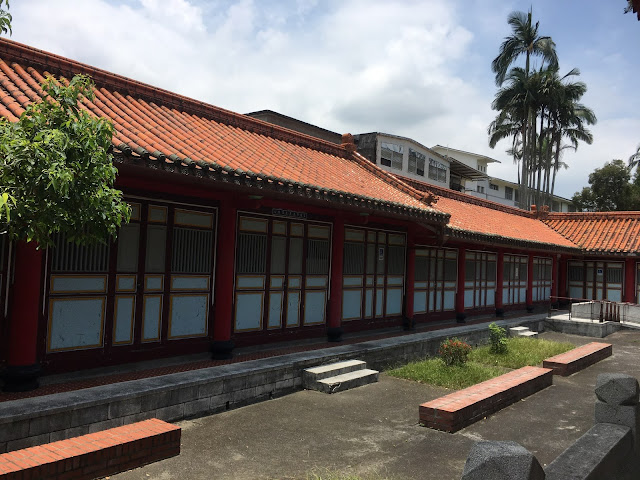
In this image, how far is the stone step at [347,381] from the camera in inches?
326

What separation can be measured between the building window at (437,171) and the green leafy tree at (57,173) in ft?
104

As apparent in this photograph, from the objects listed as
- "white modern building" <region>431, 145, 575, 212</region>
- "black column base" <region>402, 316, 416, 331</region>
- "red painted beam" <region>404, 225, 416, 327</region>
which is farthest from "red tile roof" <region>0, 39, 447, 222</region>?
"white modern building" <region>431, 145, 575, 212</region>

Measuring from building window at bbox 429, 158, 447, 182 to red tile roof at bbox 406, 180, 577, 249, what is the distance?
1006cm

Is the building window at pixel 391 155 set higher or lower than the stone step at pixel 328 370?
higher

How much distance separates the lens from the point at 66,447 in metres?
4.62

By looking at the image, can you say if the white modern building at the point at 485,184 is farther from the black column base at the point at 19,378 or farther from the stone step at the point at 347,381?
the black column base at the point at 19,378

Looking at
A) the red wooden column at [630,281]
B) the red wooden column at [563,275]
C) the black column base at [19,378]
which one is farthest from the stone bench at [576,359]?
the red wooden column at [563,275]

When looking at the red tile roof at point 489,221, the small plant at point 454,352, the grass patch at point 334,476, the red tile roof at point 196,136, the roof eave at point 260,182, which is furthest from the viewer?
the red tile roof at point 489,221

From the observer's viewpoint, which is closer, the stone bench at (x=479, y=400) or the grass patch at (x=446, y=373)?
the stone bench at (x=479, y=400)

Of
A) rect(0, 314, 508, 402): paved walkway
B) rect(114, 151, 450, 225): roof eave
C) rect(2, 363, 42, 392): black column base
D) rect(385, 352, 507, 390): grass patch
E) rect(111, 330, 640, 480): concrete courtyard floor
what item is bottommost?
rect(111, 330, 640, 480): concrete courtyard floor

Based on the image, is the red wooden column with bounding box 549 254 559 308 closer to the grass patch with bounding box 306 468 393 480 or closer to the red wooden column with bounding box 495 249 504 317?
the red wooden column with bounding box 495 249 504 317

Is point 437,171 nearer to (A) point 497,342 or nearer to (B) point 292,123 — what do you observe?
(B) point 292,123

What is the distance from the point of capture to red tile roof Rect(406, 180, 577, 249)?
14766 millimetres

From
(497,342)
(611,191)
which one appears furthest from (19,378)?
(611,191)
